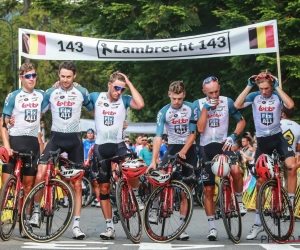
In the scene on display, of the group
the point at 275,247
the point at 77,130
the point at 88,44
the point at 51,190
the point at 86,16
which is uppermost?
the point at 86,16

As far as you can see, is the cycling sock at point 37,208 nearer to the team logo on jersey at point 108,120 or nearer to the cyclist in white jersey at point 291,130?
the team logo on jersey at point 108,120

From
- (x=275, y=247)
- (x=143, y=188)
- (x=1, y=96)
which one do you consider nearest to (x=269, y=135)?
(x=275, y=247)

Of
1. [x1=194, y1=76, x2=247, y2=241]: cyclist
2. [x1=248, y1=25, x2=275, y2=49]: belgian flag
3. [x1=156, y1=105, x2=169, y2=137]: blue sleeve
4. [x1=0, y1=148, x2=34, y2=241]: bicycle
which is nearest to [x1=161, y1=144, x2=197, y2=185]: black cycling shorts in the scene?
[x1=194, y1=76, x2=247, y2=241]: cyclist

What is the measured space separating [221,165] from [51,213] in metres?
2.11

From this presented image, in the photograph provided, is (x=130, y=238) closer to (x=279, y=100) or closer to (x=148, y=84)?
(x=279, y=100)

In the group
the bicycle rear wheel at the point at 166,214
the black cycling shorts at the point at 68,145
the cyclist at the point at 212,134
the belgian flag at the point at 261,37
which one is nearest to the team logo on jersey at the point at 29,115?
the black cycling shorts at the point at 68,145

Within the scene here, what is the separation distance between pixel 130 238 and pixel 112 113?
65.9 inches

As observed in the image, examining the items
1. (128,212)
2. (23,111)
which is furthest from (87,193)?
(128,212)

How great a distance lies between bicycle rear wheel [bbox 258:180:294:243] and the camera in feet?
34.9

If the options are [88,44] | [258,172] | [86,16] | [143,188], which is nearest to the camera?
[258,172]

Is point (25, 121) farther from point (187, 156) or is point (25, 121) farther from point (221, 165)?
point (221, 165)

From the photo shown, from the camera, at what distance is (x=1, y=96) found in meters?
50.4

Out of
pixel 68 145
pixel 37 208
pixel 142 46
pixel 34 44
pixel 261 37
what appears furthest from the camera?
pixel 142 46

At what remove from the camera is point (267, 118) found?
1146 centimetres
